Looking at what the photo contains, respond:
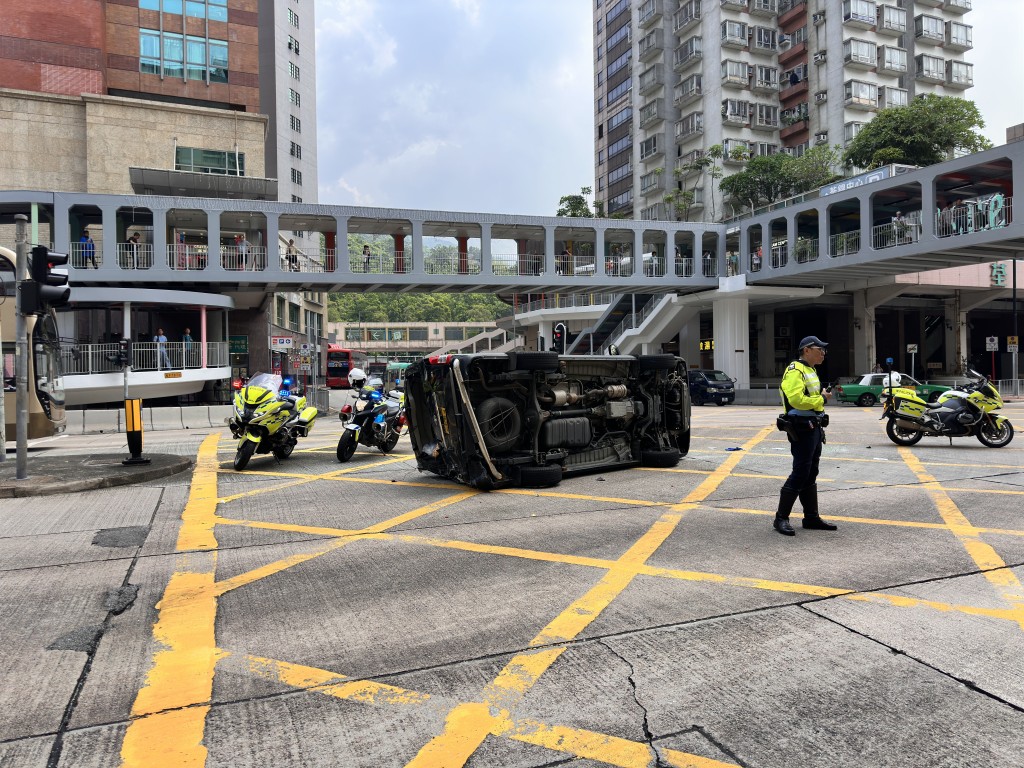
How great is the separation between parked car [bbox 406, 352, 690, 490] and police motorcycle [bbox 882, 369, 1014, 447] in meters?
5.40

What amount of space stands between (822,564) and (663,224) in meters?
31.6

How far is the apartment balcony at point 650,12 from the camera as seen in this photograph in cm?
6619

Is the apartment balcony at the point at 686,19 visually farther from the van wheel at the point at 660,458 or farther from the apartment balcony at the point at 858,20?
the van wheel at the point at 660,458

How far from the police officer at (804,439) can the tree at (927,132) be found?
4598 cm

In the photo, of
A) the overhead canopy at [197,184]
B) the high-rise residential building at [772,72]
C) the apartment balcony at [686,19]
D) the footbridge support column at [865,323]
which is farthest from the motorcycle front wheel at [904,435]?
the apartment balcony at [686,19]

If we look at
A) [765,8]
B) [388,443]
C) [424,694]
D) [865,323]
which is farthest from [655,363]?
[765,8]

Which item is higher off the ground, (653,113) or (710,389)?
(653,113)

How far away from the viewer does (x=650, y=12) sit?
2640 inches

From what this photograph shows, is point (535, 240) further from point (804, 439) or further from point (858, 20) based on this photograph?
point (858, 20)

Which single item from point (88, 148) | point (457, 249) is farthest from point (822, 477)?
point (88, 148)

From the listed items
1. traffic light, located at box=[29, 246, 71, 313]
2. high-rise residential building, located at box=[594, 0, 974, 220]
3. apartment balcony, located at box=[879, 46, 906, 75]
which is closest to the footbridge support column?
high-rise residential building, located at box=[594, 0, 974, 220]

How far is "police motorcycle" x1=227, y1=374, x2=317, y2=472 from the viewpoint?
10008 mm

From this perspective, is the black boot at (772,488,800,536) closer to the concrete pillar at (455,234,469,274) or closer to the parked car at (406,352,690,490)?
the parked car at (406,352,690,490)

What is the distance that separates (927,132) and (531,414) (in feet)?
157
